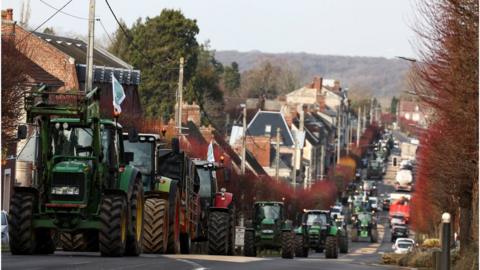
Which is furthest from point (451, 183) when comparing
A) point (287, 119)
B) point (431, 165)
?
point (287, 119)

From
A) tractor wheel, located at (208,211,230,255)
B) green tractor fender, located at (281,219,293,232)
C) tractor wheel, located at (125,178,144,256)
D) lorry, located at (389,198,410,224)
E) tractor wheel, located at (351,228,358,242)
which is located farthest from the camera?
lorry, located at (389,198,410,224)

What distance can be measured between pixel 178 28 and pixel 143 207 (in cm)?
8710

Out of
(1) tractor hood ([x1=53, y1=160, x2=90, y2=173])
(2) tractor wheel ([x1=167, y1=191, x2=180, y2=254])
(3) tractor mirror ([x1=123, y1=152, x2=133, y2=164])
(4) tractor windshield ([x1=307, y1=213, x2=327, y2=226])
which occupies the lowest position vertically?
(4) tractor windshield ([x1=307, y1=213, x2=327, y2=226])

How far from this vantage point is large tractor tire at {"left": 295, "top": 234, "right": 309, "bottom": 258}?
56656mm

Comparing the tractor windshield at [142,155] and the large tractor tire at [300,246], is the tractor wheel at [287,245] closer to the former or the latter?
the large tractor tire at [300,246]

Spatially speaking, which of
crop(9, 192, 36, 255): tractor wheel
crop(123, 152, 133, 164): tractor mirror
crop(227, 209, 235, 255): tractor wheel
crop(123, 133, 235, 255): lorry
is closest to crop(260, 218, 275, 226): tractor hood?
crop(123, 133, 235, 255): lorry

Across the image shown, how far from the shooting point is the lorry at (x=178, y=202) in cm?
2998

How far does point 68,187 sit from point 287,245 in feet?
85.3

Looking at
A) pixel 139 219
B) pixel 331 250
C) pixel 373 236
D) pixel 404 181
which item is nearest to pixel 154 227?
pixel 139 219

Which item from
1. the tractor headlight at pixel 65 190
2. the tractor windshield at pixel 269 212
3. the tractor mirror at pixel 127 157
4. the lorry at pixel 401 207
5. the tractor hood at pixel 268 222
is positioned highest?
the tractor mirror at pixel 127 157

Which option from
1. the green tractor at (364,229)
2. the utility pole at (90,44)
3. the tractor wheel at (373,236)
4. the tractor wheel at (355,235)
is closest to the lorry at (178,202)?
the utility pole at (90,44)

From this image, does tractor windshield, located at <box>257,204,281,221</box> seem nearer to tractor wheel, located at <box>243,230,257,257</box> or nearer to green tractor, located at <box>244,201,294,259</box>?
green tractor, located at <box>244,201,294,259</box>

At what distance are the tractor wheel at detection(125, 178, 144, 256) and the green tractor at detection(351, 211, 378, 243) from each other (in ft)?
310

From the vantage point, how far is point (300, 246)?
2253 inches
